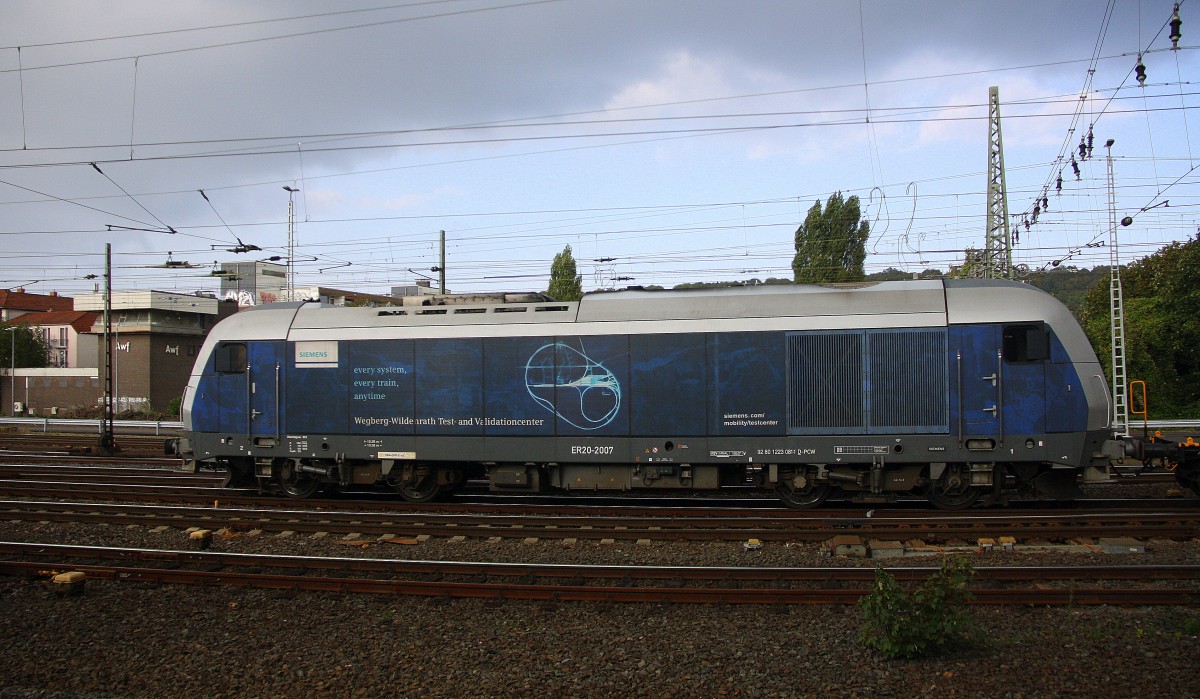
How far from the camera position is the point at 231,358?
14602 millimetres

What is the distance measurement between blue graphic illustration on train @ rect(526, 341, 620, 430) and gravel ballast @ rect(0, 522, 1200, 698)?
501cm

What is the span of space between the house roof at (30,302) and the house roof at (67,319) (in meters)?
14.5

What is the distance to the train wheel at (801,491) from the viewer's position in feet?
40.5

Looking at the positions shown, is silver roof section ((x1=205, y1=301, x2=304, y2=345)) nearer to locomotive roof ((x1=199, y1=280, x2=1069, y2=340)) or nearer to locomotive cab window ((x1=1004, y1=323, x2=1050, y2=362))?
locomotive roof ((x1=199, y1=280, x2=1069, y2=340))

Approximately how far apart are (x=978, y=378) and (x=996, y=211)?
1330 cm

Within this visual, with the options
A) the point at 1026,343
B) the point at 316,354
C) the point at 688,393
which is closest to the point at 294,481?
the point at 316,354

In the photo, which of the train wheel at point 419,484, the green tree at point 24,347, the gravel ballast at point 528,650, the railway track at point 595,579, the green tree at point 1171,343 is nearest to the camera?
the gravel ballast at point 528,650

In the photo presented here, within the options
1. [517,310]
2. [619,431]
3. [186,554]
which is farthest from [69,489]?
[619,431]

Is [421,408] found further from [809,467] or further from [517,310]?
[809,467]

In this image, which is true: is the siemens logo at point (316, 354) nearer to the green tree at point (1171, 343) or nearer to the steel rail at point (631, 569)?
the steel rail at point (631, 569)

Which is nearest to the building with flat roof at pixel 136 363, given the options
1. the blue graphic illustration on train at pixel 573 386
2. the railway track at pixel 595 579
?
the blue graphic illustration on train at pixel 573 386

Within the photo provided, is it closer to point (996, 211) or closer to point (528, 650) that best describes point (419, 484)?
point (528, 650)

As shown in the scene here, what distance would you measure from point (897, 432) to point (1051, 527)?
2.39 m

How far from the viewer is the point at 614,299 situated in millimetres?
13086
